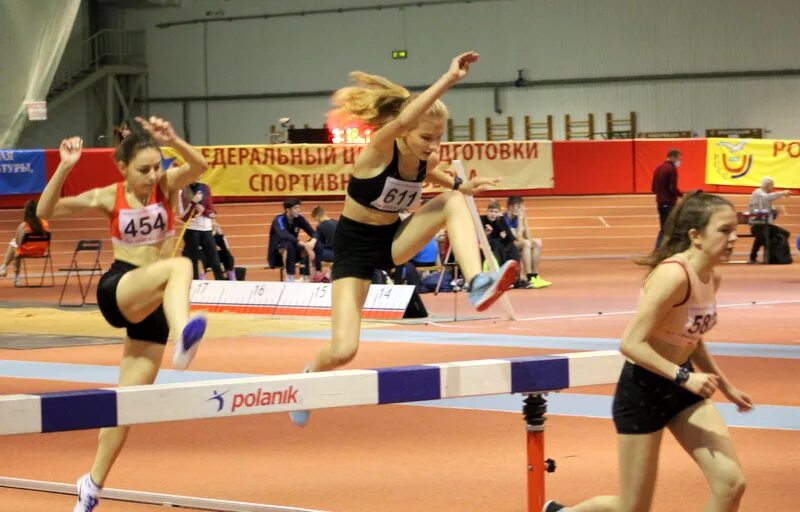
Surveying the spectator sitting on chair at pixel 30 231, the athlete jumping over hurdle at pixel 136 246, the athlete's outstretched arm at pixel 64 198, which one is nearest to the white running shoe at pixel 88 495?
the athlete jumping over hurdle at pixel 136 246

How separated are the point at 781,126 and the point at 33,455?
32.7 m

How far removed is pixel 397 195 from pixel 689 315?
1.74 meters

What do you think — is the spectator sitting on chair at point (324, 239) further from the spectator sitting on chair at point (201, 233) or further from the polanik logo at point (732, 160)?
the polanik logo at point (732, 160)

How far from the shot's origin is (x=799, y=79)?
37438 millimetres

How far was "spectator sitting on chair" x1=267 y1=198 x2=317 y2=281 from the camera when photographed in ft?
70.8

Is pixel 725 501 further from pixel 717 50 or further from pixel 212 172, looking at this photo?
pixel 717 50

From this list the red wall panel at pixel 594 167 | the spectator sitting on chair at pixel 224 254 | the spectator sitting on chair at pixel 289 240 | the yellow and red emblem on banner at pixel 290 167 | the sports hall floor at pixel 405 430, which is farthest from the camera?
the red wall panel at pixel 594 167

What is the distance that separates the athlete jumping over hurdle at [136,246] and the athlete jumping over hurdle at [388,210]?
0.83 m

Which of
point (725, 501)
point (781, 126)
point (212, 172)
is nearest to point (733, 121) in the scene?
point (781, 126)

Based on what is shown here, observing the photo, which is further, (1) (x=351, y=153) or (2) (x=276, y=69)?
(2) (x=276, y=69)

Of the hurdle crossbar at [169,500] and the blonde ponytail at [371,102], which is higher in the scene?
the blonde ponytail at [371,102]

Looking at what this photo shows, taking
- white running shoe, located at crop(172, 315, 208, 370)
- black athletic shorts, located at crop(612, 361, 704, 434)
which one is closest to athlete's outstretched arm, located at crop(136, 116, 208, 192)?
white running shoe, located at crop(172, 315, 208, 370)

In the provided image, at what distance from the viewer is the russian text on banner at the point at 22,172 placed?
95.5ft

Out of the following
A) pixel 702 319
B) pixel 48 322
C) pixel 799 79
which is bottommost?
pixel 48 322
